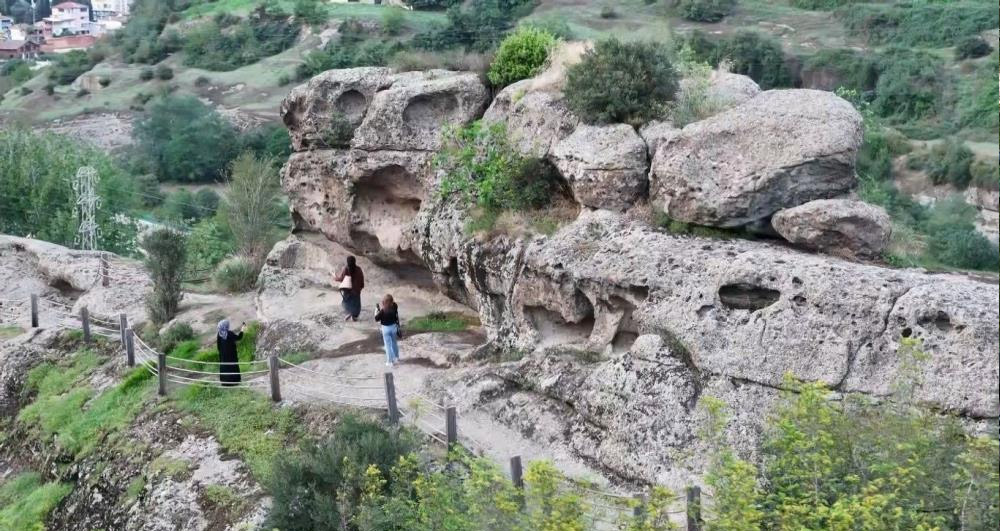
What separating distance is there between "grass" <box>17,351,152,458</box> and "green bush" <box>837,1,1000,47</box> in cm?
3503

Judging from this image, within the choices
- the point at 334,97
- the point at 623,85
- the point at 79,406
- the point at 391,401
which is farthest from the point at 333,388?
the point at 334,97

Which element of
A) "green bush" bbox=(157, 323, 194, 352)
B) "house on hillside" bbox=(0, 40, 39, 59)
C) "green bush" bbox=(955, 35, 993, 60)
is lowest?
"house on hillside" bbox=(0, 40, 39, 59)

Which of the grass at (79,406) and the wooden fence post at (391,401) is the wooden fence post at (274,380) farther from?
the grass at (79,406)

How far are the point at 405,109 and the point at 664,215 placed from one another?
7.26 m

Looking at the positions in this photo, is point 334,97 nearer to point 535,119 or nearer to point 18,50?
point 535,119

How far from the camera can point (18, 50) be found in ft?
291

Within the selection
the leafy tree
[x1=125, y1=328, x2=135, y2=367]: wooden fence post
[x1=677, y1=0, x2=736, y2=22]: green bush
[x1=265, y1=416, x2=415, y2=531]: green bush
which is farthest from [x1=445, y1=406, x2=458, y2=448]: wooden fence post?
the leafy tree

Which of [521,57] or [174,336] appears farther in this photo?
[174,336]

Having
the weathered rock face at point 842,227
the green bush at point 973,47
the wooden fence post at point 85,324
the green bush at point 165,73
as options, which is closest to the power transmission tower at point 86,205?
the wooden fence post at point 85,324

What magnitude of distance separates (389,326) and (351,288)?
300cm

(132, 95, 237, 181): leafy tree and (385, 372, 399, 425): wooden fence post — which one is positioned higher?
(385, 372, 399, 425): wooden fence post

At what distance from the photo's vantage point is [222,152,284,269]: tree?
26.8 meters

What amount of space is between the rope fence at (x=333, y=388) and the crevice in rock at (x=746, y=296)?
283 centimetres

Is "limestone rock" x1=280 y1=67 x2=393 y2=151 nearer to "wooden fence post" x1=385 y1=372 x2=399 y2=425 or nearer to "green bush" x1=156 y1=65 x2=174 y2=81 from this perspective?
"wooden fence post" x1=385 y1=372 x2=399 y2=425
